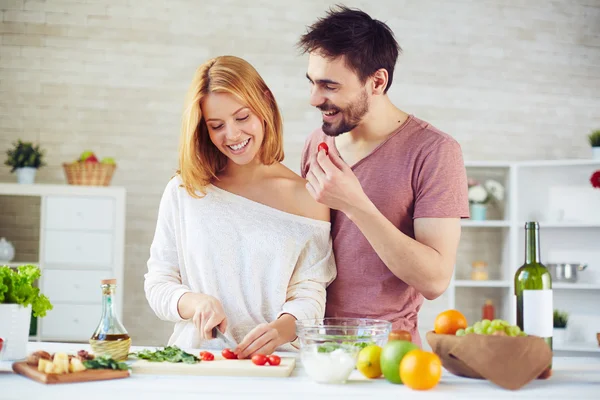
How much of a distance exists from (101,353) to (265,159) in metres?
0.85

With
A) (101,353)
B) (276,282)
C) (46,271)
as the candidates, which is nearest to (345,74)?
(276,282)

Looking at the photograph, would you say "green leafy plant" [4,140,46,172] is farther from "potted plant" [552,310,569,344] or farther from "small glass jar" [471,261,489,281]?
"potted plant" [552,310,569,344]

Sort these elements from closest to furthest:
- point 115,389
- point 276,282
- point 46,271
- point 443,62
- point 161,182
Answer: point 115,389, point 276,282, point 46,271, point 161,182, point 443,62

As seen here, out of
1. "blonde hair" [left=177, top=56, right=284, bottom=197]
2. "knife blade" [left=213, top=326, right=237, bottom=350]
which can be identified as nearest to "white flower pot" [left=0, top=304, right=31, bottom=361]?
"knife blade" [left=213, top=326, right=237, bottom=350]

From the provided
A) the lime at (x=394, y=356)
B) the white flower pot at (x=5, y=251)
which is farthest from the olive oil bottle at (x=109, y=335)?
the white flower pot at (x=5, y=251)

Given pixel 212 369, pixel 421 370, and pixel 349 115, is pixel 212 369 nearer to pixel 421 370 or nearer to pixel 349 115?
pixel 421 370

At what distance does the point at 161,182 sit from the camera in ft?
19.1

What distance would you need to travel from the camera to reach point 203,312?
2.03 meters

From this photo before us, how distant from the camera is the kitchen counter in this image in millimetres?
1466

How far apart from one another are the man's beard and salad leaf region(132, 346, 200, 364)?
914 millimetres

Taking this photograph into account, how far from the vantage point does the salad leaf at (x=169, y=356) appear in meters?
1.75

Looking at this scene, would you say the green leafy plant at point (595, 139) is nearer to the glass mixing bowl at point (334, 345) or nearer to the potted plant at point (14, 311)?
the glass mixing bowl at point (334, 345)

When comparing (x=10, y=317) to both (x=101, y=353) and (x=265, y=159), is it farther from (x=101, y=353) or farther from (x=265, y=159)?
(x=265, y=159)

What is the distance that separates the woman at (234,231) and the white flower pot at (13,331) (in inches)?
18.0
